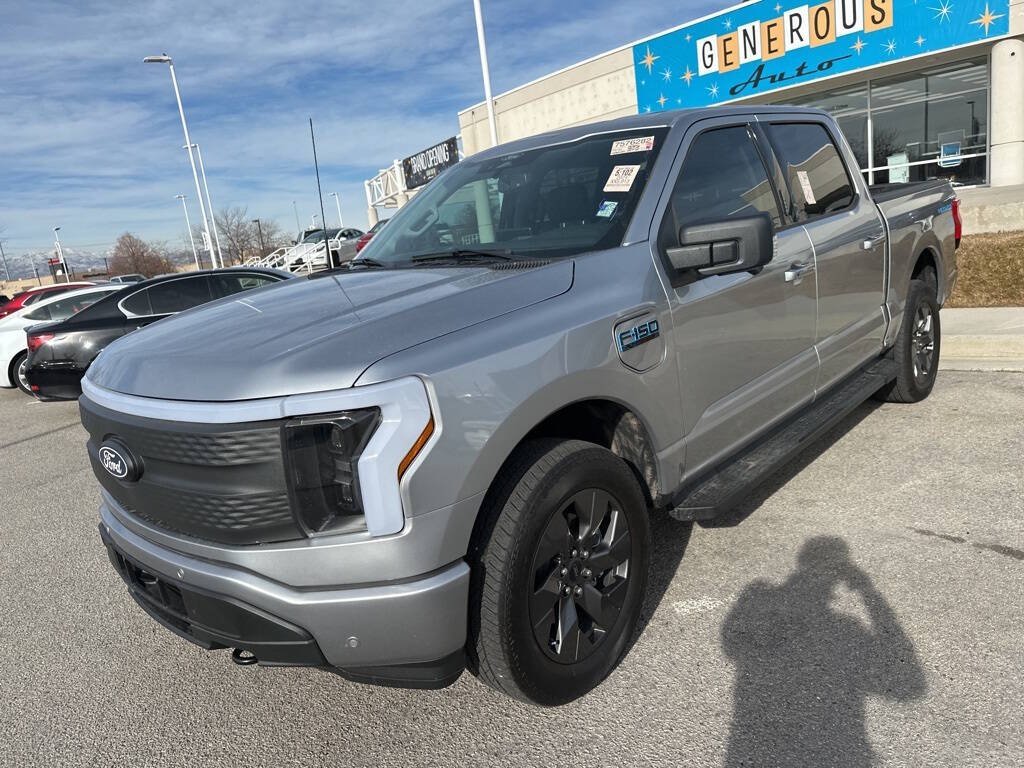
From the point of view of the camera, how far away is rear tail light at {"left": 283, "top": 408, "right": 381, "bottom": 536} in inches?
76.9

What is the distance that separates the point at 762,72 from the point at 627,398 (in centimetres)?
1813

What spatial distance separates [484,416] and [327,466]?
43 centimetres

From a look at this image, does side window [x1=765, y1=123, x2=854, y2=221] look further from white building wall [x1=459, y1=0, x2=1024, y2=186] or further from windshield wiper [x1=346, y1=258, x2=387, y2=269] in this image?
white building wall [x1=459, y1=0, x2=1024, y2=186]

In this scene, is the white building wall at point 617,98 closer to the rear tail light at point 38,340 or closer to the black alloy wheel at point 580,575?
the black alloy wheel at point 580,575

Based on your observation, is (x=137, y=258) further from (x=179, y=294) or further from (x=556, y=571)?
(x=556, y=571)

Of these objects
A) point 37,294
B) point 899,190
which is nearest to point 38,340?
point 899,190

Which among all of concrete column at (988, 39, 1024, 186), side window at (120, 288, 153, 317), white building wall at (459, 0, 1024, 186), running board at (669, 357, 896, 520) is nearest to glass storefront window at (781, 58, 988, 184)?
white building wall at (459, 0, 1024, 186)

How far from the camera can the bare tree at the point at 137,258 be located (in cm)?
7206

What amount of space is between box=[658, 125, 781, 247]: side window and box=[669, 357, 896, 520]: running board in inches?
38.0

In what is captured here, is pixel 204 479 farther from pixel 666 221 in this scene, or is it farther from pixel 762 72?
pixel 762 72

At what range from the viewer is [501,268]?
8.82ft

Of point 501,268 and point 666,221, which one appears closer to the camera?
point 501,268

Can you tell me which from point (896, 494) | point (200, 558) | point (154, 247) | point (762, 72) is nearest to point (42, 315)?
point (200, 558)

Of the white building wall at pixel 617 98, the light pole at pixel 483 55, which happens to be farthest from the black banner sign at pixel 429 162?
the light pole at pixel 483 55
